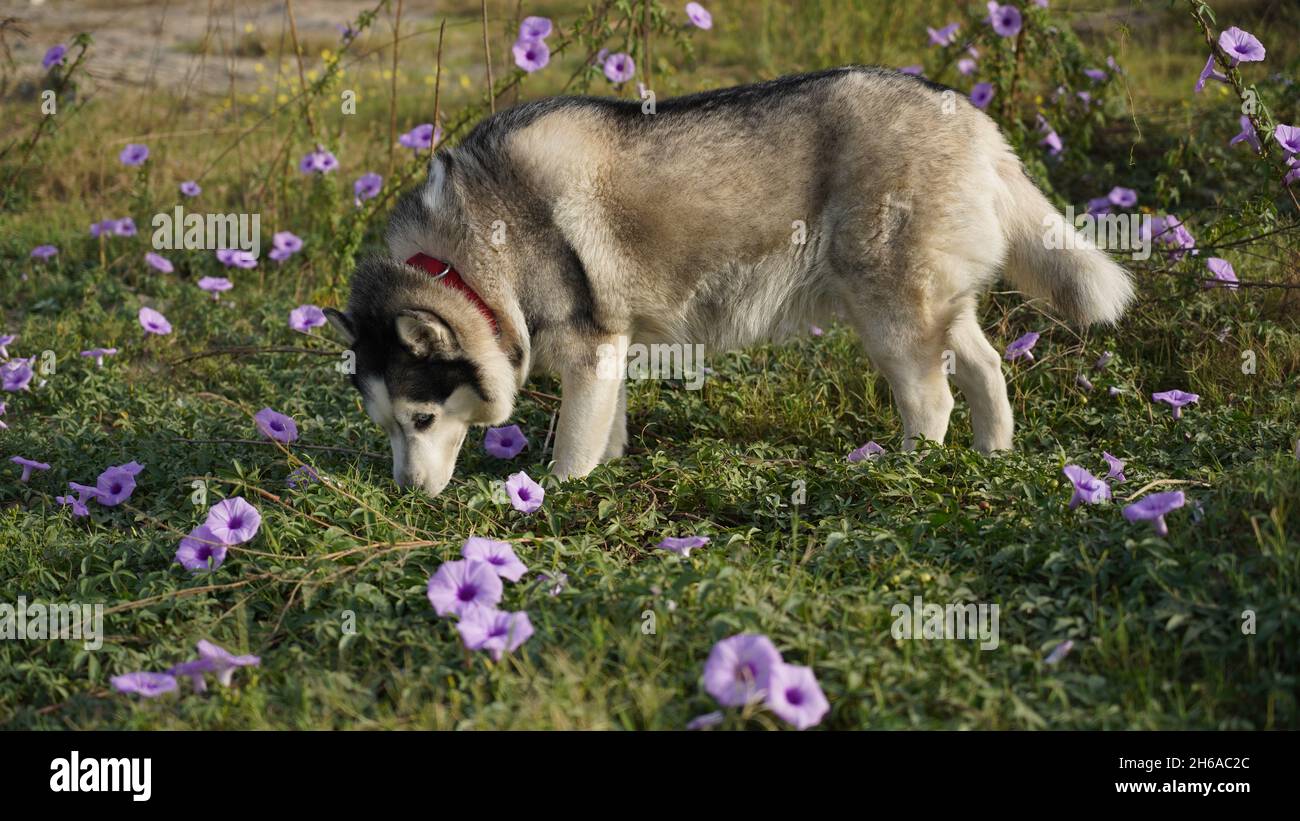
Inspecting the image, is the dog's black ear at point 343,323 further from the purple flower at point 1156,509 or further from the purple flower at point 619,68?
the purple flower at point 1156,509

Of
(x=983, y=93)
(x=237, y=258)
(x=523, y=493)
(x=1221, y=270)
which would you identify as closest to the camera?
(x=523, y=493)

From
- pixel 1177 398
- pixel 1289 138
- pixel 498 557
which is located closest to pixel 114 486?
pixel 498 557

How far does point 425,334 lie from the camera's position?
430cm

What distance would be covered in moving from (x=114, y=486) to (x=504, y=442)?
1.44m

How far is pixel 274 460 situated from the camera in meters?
4.71

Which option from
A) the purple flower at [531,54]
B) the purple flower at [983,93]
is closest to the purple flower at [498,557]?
the purple flower at [531,54]

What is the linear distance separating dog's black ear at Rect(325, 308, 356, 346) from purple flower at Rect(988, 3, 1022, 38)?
12.5ft

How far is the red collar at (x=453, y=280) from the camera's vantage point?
4.45m

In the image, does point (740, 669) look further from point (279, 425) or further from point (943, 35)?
point (943, 35)

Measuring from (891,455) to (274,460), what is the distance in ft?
7.73

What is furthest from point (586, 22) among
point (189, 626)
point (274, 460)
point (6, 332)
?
point (189, 626)

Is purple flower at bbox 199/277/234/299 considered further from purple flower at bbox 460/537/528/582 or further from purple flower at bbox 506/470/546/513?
purple flower at bbox 460/537/528/582

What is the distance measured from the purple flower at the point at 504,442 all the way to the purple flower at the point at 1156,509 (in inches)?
93.6

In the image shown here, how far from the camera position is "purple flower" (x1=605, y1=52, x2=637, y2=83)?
19.5 feet
